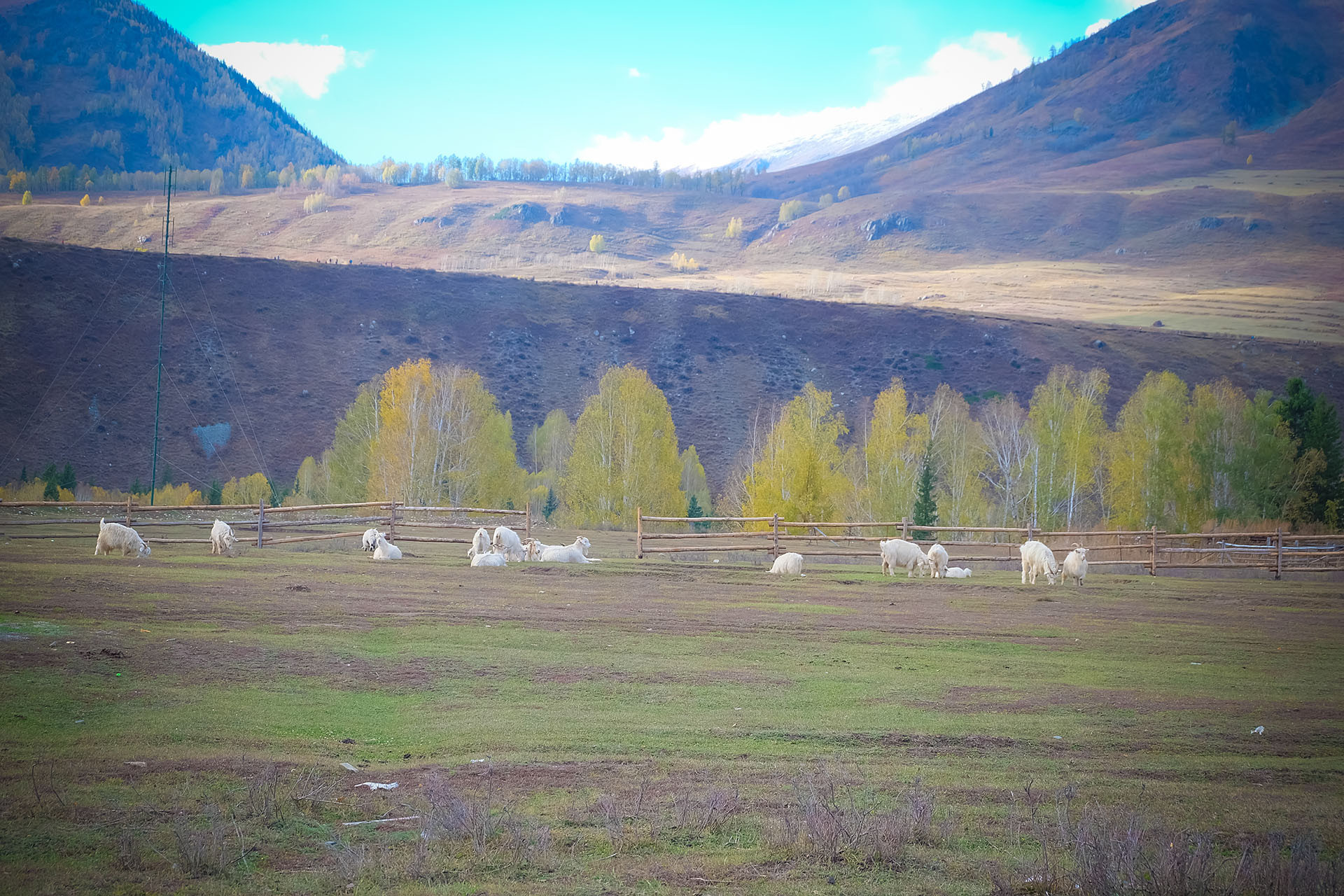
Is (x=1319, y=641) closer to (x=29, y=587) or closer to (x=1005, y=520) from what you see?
(x=29, y=587)

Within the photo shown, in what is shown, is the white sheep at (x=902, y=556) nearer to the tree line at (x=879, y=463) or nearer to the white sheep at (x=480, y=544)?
the white sheep at (x=480, y=544)

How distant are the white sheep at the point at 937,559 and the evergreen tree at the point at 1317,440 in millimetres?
30985

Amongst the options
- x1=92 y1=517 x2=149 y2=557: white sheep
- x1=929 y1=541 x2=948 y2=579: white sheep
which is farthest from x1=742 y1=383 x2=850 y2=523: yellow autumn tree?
x1=92 y1=517 x2=149 y2=557: white sheep

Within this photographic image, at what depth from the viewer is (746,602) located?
67.8 ft

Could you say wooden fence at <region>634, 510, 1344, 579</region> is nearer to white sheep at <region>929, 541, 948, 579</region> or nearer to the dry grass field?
white sheep at <region>929, 541, 948, 579</region>

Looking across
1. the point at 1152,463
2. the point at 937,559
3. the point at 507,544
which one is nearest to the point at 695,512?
the point at 1152,463

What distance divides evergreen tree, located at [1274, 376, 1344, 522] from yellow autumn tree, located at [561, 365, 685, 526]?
33393 mm

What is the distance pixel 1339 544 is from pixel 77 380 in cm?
7888

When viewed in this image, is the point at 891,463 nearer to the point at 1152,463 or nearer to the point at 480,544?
the point at 1152,463

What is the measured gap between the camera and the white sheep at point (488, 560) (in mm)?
26087

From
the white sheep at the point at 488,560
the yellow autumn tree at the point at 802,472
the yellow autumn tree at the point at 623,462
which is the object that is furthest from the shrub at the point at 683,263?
the white sheep at the point at 488,560

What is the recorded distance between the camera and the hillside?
6769 centimetres

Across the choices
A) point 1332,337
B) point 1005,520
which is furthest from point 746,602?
point 1332,337

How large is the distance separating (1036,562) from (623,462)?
3032 centimetres
